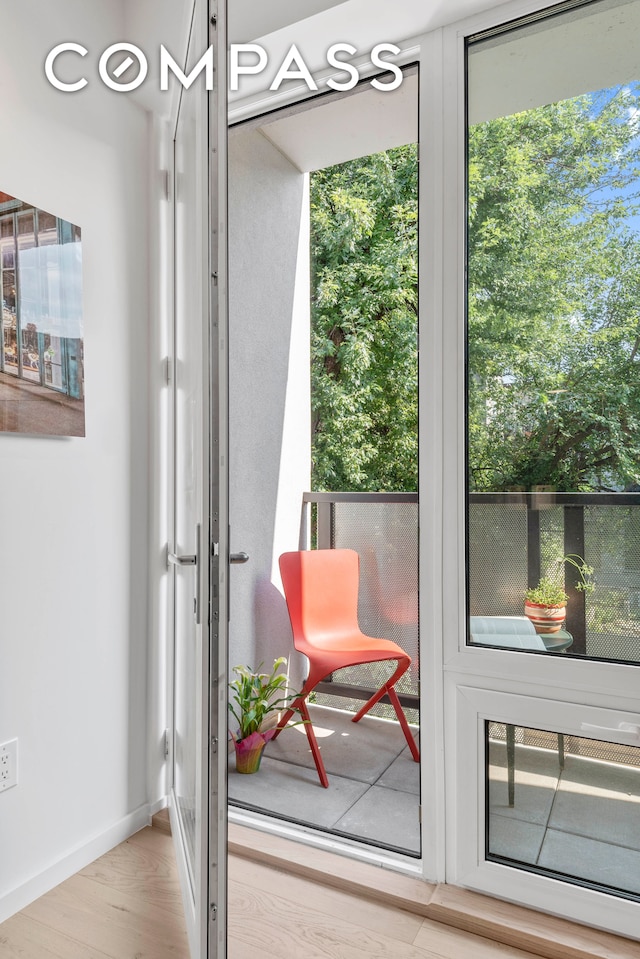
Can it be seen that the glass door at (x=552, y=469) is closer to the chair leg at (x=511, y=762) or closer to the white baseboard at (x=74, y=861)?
the chair leg at (x=511, y=762)

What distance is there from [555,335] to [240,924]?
5.42 feet

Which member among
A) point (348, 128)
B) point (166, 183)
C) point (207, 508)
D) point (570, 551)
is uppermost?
point (348, 128)

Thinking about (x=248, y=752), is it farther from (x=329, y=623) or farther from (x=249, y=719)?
(x=329, y=623)

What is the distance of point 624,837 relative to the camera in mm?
1473

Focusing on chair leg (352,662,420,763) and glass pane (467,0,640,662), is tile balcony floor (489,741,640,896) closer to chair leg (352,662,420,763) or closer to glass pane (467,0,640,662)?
glass pane (467,0,640,662)

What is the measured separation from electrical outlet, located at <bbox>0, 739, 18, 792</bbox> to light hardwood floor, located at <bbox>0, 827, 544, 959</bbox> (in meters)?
0.33

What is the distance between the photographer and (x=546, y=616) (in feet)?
5.12

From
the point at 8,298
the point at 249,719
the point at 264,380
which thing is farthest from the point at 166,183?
the point at 249,719

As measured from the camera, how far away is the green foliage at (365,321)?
3908 mm

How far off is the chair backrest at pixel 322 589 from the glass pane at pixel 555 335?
108 centimetres

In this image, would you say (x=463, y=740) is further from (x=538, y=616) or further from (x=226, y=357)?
(x=226, y=357)

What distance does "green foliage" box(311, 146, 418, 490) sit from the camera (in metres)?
3.91

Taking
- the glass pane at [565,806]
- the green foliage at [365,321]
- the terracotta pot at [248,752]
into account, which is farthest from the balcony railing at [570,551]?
the green foliage at [365,321]

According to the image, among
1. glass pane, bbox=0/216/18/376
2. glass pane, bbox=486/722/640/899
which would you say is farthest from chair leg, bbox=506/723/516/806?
glass pane, bbox=0/216/18/376
